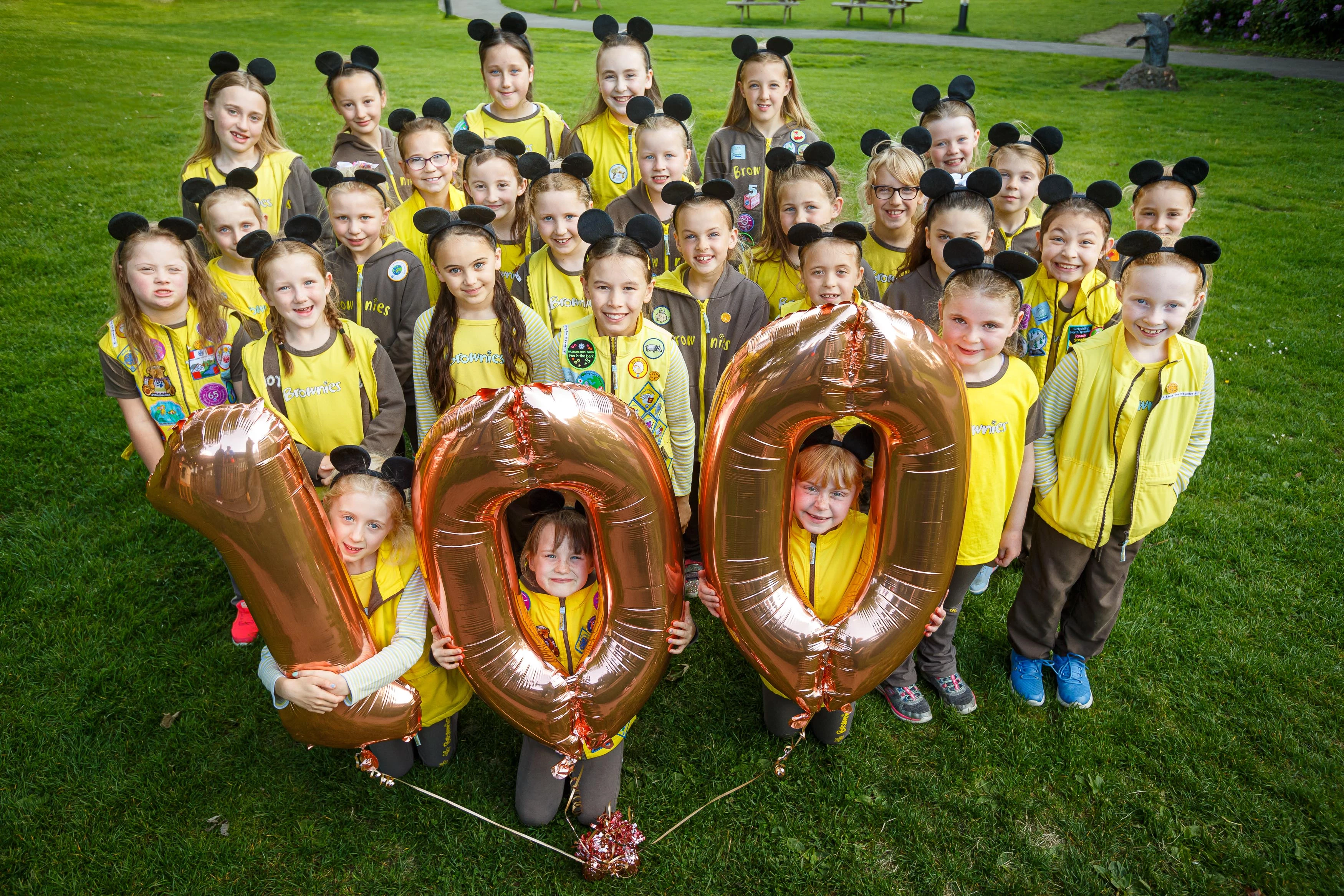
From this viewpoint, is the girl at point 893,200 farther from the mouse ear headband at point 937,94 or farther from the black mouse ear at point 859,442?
the black mouse ear at point 859,442

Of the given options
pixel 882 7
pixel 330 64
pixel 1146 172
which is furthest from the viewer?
pixel 882 7

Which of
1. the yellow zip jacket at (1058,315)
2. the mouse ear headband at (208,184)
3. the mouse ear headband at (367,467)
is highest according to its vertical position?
the mouse ear headband at (208,184)

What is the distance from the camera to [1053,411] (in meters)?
3.47

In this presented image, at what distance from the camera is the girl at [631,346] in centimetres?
349

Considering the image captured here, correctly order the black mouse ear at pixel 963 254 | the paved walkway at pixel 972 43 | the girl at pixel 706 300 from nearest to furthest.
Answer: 1. the black mouse ear at pixel 963 254
2. the girl at pixel 706 300
3. the paved walkway at pixel 972 43

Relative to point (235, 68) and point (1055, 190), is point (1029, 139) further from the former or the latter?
point (235, 68)

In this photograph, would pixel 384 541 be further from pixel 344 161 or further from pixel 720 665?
A: pixel 344 161

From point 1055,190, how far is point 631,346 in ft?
7.12

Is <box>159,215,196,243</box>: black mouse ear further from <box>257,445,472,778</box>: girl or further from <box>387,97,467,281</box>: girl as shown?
<box>257,445,472,778</box>: girl

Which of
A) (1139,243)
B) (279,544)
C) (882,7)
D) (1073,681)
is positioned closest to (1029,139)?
(1139,243)

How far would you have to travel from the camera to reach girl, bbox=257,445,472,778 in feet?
9.65

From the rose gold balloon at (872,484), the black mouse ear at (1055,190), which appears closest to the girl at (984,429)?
the rose gold balloon at (872,484)

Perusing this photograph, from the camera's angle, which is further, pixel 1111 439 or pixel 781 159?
pixel 781 159

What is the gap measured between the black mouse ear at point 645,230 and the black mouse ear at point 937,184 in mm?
1299
